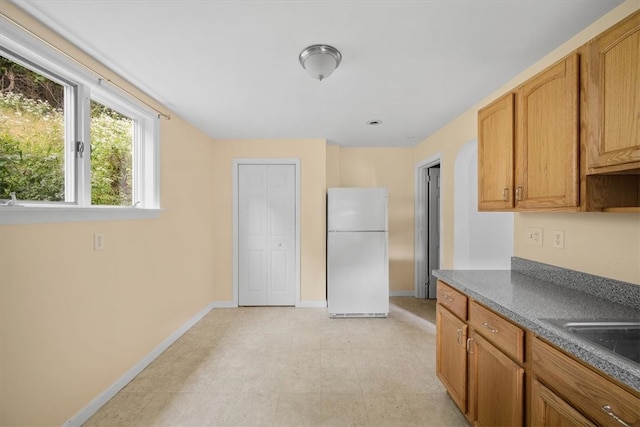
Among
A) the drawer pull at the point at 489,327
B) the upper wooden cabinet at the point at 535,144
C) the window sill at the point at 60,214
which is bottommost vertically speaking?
the drawer pull at the point at 489,327

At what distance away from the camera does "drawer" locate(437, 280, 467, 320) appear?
174 cm

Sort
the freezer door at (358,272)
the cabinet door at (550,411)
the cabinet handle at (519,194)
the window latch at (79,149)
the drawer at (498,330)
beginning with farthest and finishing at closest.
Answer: the freezer door at (358,272), the window latch at (79,149), the cabinet handle at (519,194), the drawer at (498,330), the cabinet door at (550,411)

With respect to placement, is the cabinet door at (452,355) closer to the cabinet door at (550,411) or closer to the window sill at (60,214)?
the cabinet door at (550,411)

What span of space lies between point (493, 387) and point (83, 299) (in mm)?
2423

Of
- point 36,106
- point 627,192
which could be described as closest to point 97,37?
point 36,106

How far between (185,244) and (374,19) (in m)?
2.83

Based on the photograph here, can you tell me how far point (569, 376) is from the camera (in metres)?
1.01

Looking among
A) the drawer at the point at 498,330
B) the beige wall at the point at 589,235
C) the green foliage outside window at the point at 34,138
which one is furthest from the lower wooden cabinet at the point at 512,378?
the green foliage outside window at the point at 34,138

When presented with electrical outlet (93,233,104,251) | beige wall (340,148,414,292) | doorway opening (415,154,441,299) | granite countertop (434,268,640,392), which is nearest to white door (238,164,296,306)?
beige wall (340,148,414,292)

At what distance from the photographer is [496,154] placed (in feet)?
6.30

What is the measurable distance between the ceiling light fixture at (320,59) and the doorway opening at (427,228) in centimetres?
275

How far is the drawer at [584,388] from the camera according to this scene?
84 cm

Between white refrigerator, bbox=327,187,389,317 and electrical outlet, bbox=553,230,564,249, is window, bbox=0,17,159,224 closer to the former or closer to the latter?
white refrigerator, bbox=327,187,389,317

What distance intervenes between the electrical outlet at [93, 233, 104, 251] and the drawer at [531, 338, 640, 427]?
8.25 ft
